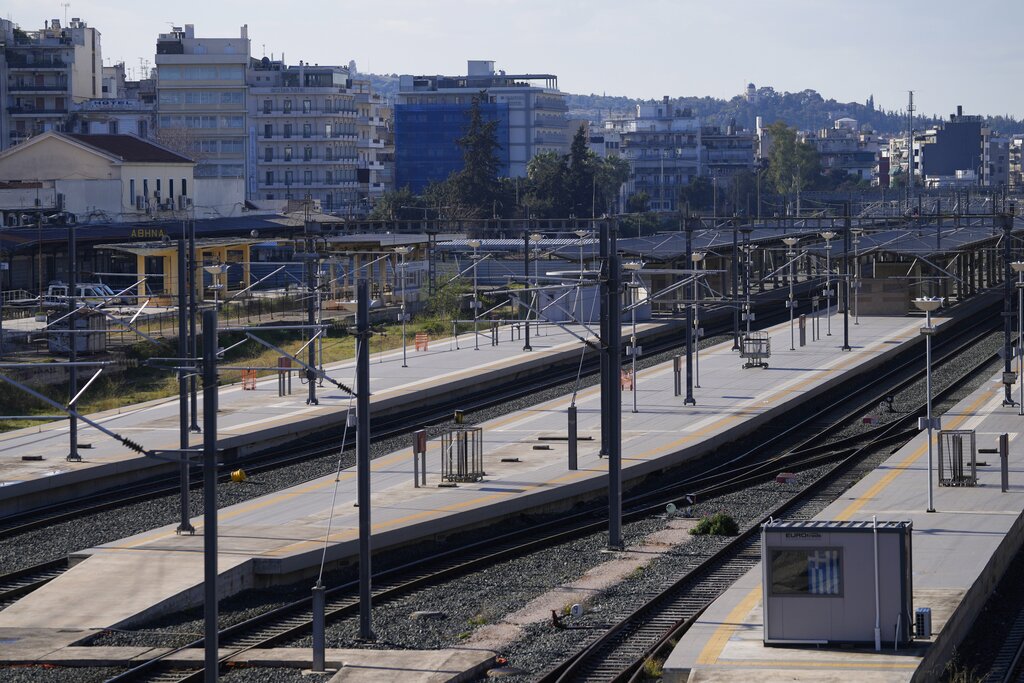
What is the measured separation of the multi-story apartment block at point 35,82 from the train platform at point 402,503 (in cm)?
6061

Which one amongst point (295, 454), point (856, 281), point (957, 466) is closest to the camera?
point (957, 466)

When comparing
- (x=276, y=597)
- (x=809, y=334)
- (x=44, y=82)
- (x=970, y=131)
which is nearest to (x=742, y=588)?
(x=276, y=597)

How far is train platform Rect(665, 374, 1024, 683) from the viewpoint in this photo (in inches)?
469

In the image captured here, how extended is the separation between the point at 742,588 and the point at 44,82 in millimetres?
77625

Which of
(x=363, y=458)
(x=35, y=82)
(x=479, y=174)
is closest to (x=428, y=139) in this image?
(x=479, y=174)

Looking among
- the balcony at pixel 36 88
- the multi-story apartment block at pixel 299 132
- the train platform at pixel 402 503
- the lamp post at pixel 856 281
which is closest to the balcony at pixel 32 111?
the balcony at pixel 36 88

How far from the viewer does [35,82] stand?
85125 mm

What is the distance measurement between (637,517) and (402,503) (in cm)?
311

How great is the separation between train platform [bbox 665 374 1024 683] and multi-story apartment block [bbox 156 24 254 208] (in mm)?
74772

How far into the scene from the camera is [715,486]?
22000 mm

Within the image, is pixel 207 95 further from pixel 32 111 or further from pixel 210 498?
pixel 210 498

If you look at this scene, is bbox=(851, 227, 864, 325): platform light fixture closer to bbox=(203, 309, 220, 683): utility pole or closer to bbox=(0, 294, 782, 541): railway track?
bbox=(0, 294, 782, 541): railway track

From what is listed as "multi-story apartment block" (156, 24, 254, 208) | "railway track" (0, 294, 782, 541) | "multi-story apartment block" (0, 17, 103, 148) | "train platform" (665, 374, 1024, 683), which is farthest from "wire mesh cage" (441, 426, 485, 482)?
"multi-story apartment block" (156, 24, 254, 208)

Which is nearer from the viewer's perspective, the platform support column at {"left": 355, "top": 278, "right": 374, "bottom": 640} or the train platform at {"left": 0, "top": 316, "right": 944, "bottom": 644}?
the platform support column at {"left": 355, "top": 278, "right": 374, "bottom": 640}
